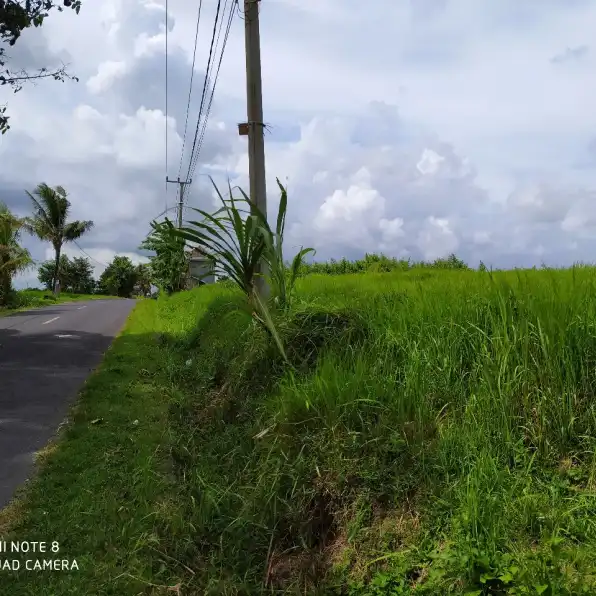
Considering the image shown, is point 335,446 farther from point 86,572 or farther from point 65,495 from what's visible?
point 65,495

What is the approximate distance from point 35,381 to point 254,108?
499cm

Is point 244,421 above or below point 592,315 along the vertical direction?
below

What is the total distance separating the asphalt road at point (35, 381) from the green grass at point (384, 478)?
16.1 inches

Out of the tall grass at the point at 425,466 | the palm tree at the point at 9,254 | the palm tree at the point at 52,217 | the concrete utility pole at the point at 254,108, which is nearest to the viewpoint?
the tall grass at the point at 425,466

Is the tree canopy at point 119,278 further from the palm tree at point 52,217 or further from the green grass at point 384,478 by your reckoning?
the green grass at point 384,478

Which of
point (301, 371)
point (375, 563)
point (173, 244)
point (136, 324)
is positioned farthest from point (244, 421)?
point (136, 324)

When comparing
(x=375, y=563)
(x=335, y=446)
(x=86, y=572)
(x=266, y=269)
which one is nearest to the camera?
(x=375, y=563)

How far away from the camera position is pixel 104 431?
583cm

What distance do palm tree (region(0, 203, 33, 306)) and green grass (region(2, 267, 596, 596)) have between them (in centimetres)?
2410

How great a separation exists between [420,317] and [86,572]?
2751mm

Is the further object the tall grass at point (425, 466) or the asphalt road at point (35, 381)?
the asphalt road at point (35, 381)

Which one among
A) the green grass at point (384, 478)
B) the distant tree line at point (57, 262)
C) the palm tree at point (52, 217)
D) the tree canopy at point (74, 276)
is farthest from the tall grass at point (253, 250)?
the tree canopy at point (74, 276)

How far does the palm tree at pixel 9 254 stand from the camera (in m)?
26.2

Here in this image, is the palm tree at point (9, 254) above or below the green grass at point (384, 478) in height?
above
